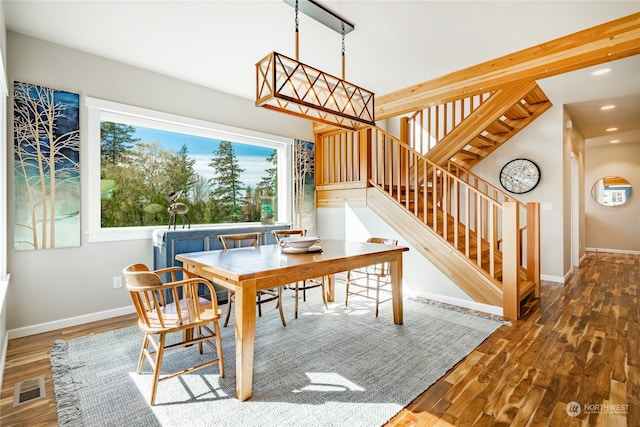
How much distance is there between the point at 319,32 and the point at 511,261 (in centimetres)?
288

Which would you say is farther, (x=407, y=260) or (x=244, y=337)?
(x=407, y=260)

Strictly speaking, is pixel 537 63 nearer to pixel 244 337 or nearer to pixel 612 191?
pixel 244 337

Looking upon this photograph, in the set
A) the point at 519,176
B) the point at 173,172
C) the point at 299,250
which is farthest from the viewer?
the point at 519,176

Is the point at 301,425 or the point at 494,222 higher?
the point at 494,222

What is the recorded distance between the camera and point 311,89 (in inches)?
90.0

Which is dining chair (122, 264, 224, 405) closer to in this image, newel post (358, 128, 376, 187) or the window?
the window

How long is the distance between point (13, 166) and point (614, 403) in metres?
4.69

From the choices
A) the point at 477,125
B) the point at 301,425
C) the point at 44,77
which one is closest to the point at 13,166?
the point at 44,77

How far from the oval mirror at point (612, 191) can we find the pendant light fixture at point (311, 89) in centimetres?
804

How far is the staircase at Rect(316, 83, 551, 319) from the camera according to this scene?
11.0 ft

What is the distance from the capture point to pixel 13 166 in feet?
9.00

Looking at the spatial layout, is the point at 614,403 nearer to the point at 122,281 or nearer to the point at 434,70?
the point at 434,70

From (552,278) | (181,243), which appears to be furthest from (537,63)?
(181,243)

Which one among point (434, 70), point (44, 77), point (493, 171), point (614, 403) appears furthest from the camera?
point (493, 171)
